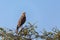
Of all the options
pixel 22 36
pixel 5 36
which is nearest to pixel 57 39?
pixel 22 36

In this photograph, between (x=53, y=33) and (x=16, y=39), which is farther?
(x=53, y=33)

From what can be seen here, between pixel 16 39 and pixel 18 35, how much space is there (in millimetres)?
135

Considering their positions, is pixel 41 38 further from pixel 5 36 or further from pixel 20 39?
pixel 5 36

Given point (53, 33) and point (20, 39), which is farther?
point (53, 33)

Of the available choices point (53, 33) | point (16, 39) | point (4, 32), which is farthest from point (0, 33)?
point (53, 33)

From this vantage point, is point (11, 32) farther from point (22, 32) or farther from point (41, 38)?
point (41, 38)

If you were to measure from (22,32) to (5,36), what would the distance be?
1.71 ft

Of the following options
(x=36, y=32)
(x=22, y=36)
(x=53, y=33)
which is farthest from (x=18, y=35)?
(x=53, y=33)

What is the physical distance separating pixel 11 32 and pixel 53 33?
1.34m

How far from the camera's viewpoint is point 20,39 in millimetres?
6281

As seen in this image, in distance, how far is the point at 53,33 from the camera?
6781 mm

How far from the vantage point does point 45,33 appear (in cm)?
666

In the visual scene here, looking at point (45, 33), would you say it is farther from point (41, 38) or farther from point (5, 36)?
point (5, 36)

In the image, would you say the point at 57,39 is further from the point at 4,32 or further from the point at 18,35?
the point at 4,32
